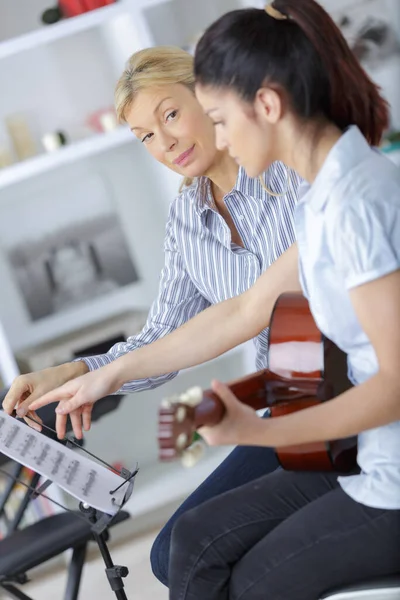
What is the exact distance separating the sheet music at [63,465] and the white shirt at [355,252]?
0.40 m

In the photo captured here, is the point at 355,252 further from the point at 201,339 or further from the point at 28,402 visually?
the point at 28,402

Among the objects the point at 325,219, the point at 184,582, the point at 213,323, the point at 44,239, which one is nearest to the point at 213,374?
Result: the point at 44,239

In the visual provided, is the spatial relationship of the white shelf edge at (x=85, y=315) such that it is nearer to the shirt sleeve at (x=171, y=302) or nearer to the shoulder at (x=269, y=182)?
the shirt sleeve at (x=171, y=302)

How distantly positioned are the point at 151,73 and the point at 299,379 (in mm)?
893

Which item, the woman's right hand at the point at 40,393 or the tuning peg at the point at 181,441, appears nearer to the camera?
the tuning peg at the point at 181,441

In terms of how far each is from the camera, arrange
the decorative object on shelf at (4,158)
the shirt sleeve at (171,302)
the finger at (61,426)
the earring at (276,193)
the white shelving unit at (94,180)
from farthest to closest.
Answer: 1. the white shelving unit at (94,180)
2. the decorative object on shelf at (4,158)
3. the shirt sleeve at (171,302)
4. the earring at (276,193)
5. the finger at (61,426)

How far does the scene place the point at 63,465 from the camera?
56.0 inches

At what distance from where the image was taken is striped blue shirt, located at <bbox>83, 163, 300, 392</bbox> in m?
1.94

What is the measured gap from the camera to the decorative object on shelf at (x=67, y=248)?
3572mm

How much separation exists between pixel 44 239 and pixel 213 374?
0.90 metres

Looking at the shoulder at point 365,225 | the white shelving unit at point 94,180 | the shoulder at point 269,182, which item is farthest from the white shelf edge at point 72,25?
the shoulder at point 365,225

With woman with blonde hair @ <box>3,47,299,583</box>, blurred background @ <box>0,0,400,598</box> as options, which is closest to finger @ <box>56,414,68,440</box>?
woman with blonde hair @ <box>3,47,299,583</box>

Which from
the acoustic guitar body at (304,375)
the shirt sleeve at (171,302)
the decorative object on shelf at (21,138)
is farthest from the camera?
the decorative object on shelf at (21,138)

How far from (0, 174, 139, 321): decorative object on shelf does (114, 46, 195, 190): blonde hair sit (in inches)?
65.3
